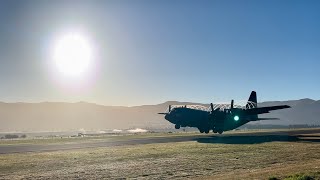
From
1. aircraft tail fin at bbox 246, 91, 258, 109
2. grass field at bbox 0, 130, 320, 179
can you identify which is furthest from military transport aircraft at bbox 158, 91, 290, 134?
grass field at bbox 0, 130, 320, 179

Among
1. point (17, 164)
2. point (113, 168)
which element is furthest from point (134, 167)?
point (17, 164)

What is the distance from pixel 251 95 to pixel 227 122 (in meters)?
28.3

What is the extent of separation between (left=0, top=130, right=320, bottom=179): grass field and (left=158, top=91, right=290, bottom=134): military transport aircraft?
1583 inches

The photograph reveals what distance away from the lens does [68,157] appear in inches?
1593

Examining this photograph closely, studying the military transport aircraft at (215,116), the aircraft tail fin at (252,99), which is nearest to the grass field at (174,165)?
the military transport aircraft at (215,116)

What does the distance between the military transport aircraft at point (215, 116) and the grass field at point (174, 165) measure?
4020 centimetres

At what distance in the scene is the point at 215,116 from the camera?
8462cm

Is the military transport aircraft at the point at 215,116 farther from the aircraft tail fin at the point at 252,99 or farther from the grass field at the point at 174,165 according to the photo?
the grass field at the point at 174,165

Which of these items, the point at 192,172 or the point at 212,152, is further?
the point at 212,152

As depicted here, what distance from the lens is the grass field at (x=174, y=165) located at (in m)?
27.8

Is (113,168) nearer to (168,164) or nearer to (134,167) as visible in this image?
(134,167)

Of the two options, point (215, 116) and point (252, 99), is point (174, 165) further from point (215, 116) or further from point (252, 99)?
point (252, 99)

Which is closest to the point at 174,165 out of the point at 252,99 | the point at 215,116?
the point at 215,116

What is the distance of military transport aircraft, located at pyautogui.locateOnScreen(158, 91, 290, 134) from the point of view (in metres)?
84.2
